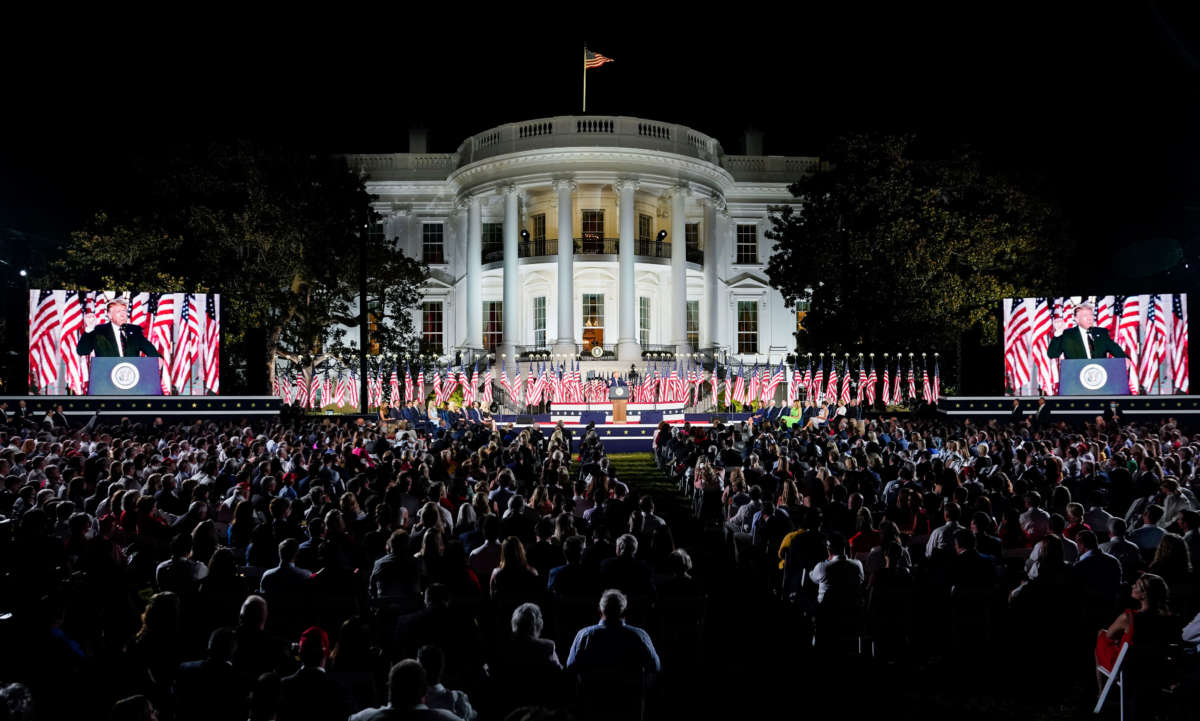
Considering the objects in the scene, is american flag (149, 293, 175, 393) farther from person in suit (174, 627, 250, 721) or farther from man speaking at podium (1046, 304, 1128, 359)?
man speaking at podium (1046, 304, 1128, 359)

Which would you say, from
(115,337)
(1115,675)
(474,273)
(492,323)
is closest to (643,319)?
(492,323)

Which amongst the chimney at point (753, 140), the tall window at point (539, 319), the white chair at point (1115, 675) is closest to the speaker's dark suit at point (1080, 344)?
the chimney at point (753, 140)

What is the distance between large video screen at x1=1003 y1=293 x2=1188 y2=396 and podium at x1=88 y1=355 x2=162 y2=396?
30.1m

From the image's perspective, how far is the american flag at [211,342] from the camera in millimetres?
29125

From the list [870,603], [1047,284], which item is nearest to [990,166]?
[1047,284]

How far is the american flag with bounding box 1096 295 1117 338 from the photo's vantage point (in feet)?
92.2

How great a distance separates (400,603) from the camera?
648cm

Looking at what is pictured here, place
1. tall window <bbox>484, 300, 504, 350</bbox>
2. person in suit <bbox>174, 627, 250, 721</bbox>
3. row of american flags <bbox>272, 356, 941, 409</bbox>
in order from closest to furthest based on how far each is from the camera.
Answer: person in suit <bbox>174, 627, 250, 721</bbox>
row of american flags <bbox>272, 356, 941, 409</bbox>
tall window <bbox>484, 300, 504, 350</bbox>

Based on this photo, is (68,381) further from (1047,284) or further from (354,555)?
(1047,284)

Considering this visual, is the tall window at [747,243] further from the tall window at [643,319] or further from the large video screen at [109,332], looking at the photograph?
the large video screen at [109,332]

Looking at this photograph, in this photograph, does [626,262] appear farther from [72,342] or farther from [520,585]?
[520,585]

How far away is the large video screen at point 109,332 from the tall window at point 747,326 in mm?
26840

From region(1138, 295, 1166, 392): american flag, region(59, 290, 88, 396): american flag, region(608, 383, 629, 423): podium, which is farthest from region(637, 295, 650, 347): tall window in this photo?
region(59, 290, 88, 396): american flag

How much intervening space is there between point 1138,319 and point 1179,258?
751cm
